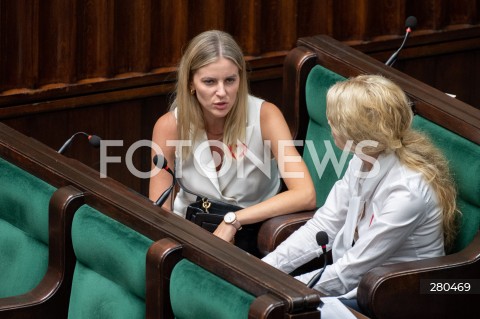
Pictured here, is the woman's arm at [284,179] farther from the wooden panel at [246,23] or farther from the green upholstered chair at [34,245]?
the wooden panel at [246,23]

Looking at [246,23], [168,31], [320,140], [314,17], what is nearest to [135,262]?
[320,140]

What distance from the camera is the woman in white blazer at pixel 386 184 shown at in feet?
8.65

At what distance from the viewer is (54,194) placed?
101 inches

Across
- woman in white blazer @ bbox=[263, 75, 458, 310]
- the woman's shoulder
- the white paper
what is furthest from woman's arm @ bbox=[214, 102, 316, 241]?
the white paper

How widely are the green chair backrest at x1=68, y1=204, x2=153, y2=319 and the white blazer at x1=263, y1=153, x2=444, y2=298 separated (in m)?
0.53

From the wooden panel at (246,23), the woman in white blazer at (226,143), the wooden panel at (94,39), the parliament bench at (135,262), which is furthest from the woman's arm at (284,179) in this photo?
the wooden panel at (246,23)

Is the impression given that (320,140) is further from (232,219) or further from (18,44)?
(18,44)

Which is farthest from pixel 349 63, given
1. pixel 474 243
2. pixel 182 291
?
pixel 182 291

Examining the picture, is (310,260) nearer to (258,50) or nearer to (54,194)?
(54,194)

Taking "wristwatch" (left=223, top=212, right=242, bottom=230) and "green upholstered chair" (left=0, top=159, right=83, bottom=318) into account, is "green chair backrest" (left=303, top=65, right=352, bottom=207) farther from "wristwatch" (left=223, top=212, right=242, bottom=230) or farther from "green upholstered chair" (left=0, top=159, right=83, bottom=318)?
"green upholstered chair" (left=0, top=159, right=83, bottom=318)

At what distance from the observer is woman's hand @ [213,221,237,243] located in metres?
3.06

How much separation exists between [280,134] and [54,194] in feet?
2.70

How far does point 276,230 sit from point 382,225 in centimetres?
43

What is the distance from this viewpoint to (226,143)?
3227mm
